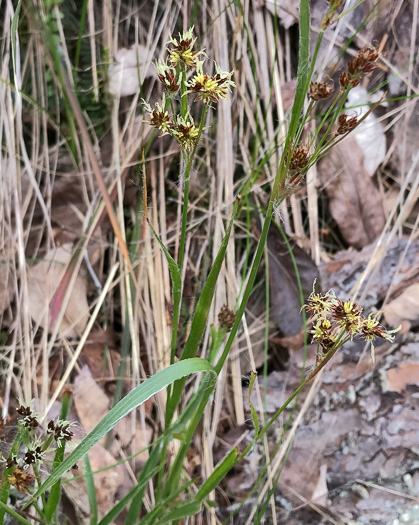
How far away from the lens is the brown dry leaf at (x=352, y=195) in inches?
55.7

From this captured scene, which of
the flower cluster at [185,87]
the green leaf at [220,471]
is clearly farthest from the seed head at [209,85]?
the green leaf at [220,471]

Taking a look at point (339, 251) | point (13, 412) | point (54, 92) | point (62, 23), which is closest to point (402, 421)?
point (339, 251)

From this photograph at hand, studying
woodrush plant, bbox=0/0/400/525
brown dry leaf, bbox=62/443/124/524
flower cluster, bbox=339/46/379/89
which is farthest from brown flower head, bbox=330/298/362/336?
brown dry leaf, bbox=62/443/124/524

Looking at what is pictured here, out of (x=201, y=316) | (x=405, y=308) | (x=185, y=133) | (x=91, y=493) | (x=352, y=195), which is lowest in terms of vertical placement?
(x=91, y=493)

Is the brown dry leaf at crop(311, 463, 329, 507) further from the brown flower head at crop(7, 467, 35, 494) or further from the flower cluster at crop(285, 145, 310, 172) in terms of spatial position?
the flower cluster at crop(285, 145, 310, 172)

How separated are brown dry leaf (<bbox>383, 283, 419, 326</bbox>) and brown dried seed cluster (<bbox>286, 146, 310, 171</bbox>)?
2.36 ft

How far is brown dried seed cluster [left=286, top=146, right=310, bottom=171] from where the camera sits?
0.62 metres

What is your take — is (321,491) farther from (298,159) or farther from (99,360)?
(298,159)

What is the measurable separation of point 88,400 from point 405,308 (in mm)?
Result: 787

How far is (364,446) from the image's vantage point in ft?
3.61

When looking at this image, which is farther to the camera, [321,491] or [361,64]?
[321,491]

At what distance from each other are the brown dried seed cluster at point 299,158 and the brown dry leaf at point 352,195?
82 cm

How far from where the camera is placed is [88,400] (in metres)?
→ 1.23

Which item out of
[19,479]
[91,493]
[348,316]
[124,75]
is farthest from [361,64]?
[124,75]
